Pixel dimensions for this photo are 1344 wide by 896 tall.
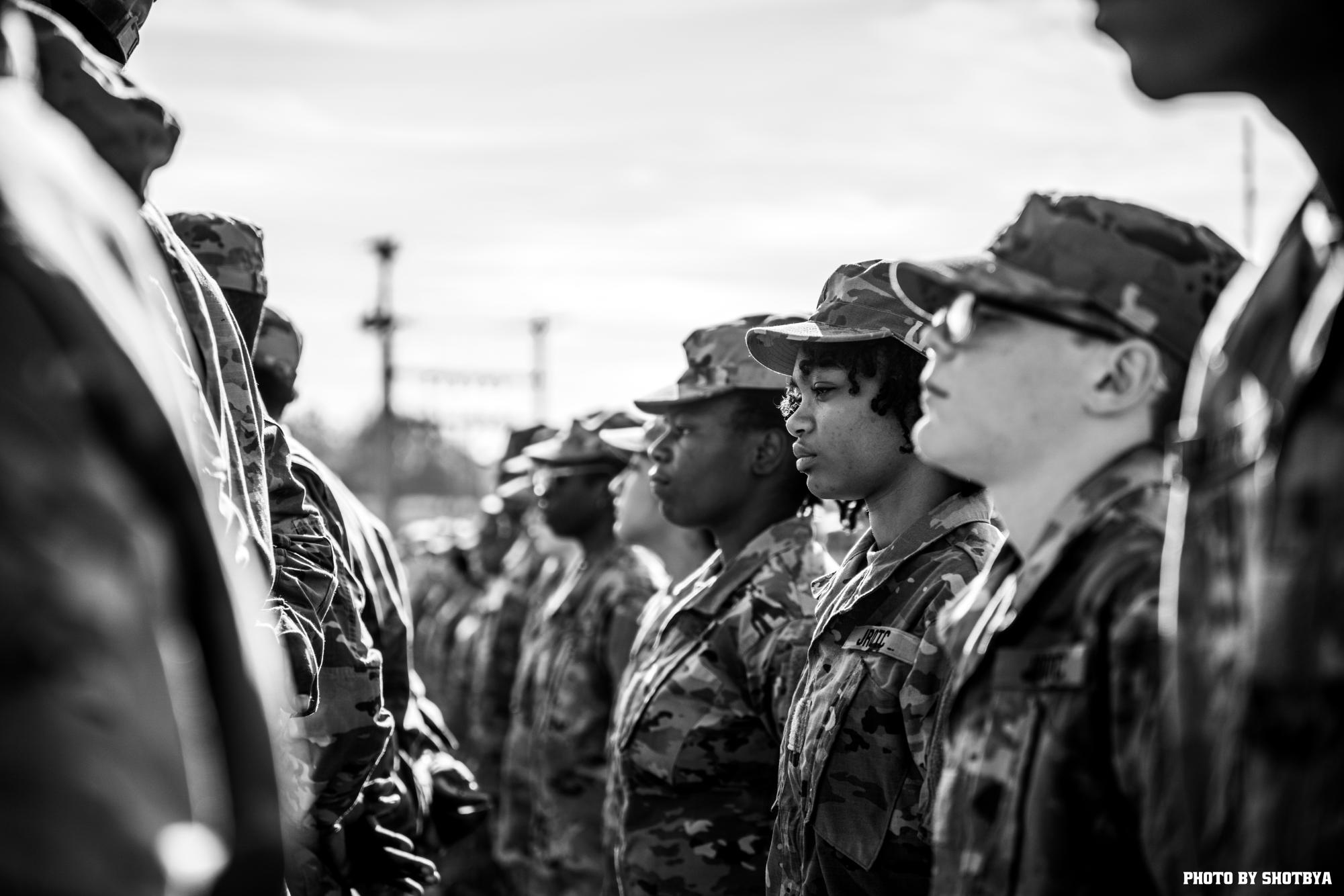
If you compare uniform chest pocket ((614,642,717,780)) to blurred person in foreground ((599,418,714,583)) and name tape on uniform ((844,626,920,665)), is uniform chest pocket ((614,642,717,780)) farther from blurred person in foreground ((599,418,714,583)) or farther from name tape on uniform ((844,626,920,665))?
blurred person in foreground ((599,418,714,583))

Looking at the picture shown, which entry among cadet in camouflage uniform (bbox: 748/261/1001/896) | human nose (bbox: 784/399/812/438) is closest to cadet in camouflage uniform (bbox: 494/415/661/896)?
cadet in camouflage uniform (bbox: 748/261/1001/896)

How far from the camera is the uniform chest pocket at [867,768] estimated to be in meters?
3.66

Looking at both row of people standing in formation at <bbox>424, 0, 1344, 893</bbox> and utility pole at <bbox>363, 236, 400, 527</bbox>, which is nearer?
row of people standing in formation at <bbox>424, 0, 1344, 893</bbox>

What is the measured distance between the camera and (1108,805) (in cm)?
219

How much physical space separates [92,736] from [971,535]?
3065 millimetres

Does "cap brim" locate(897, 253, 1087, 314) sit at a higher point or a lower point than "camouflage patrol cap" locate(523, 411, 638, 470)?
higher

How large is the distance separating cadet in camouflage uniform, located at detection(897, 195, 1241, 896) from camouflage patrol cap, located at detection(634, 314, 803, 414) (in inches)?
111

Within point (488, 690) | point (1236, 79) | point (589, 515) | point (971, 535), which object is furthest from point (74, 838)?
point (488, 690)

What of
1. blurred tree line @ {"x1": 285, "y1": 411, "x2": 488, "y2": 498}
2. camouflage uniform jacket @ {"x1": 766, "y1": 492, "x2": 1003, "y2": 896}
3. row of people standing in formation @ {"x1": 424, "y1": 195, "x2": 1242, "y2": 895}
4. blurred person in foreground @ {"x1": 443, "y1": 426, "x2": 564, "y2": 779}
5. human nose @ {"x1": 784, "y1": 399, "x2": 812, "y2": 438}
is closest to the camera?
row of people standing in formation @ {"x1": 424, "y1": 195, "x2": 1242, "y2": 895}

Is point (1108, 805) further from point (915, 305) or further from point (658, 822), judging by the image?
point (658, 822)

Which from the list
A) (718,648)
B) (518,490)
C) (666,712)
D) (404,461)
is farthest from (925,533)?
(404,461)

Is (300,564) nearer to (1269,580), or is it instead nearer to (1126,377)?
(1126,377)

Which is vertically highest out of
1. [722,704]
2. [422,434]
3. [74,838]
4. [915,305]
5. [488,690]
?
[915,305]

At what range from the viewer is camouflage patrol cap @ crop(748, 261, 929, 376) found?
4175mm
